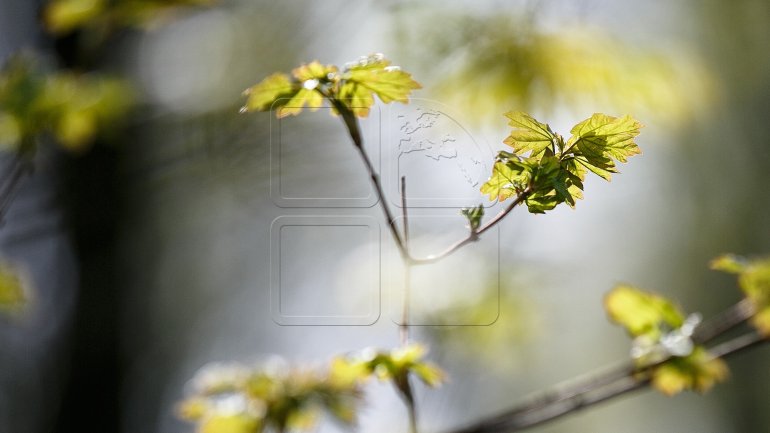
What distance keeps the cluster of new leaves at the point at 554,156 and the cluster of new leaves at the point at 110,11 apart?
0.51 metres

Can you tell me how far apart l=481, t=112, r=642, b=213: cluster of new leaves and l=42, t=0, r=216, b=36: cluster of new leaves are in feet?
1.68

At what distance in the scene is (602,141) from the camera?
17.0 inches

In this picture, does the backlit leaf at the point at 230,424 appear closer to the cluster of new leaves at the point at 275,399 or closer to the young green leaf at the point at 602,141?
the cluster of new leaves at the point at 275,399

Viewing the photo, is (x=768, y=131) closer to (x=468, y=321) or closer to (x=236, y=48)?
(x=236, y=48)

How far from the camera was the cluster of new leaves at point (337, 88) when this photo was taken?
485 millimetres

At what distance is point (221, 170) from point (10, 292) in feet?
1.99

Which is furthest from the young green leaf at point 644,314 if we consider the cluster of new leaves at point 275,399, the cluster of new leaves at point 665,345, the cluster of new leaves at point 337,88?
the cluster of new leaves at point 337,88

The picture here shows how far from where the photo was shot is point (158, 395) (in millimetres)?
2170

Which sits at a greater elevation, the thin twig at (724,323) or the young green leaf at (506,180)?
the young green leaf at (506,180)

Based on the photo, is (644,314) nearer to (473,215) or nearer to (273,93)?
(473,215)

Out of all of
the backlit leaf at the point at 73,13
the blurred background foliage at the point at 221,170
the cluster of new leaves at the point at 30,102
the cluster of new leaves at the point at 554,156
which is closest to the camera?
the cluster of new leaves at the point at 554,156

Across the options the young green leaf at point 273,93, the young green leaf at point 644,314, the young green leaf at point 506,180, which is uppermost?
the young green leaf at point 273,93

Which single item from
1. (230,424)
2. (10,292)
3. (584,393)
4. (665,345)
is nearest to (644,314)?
(665,345)

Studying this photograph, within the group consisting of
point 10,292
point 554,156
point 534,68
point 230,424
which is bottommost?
point 230,424
